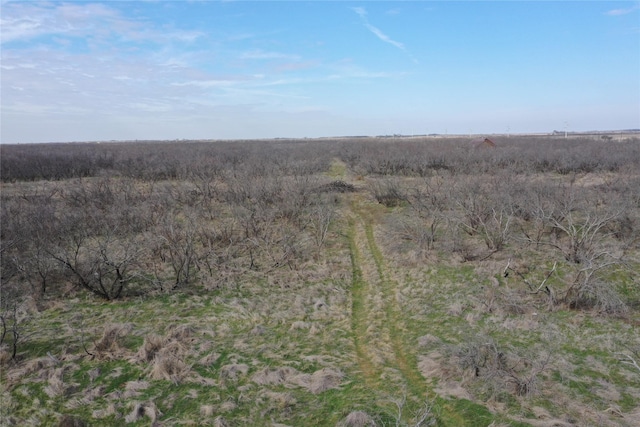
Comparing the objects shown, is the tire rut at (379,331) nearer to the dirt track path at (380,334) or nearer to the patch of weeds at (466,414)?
the dirt track path at (380,334)

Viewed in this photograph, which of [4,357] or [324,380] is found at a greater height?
[4,357]

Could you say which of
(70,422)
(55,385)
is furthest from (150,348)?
(70,422)

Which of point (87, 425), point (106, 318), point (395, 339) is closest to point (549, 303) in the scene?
point (395, 339)

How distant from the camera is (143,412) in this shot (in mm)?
6000

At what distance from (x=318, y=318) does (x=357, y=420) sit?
3698mm

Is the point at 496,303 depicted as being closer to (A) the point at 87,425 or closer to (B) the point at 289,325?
(B) the point at 289,325

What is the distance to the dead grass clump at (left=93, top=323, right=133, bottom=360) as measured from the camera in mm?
7480

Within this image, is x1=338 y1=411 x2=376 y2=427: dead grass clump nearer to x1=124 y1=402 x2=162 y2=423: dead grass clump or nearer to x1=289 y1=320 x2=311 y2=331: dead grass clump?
x1=124 y1=402 x2=162 y2=423: dead grass clump

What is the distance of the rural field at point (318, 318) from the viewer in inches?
238

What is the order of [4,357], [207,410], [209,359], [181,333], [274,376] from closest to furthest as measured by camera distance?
[207,410]
[274,376]
[4,357]
[209,359]
[181,333]

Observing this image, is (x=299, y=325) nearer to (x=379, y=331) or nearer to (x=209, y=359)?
(x=379, y=331)

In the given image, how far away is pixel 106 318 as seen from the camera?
9.25 m

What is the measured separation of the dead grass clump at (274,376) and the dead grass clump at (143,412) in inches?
62.6

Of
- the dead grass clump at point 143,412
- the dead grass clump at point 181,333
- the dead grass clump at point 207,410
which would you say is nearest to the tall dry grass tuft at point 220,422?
the dead grass clump at point 207,410
